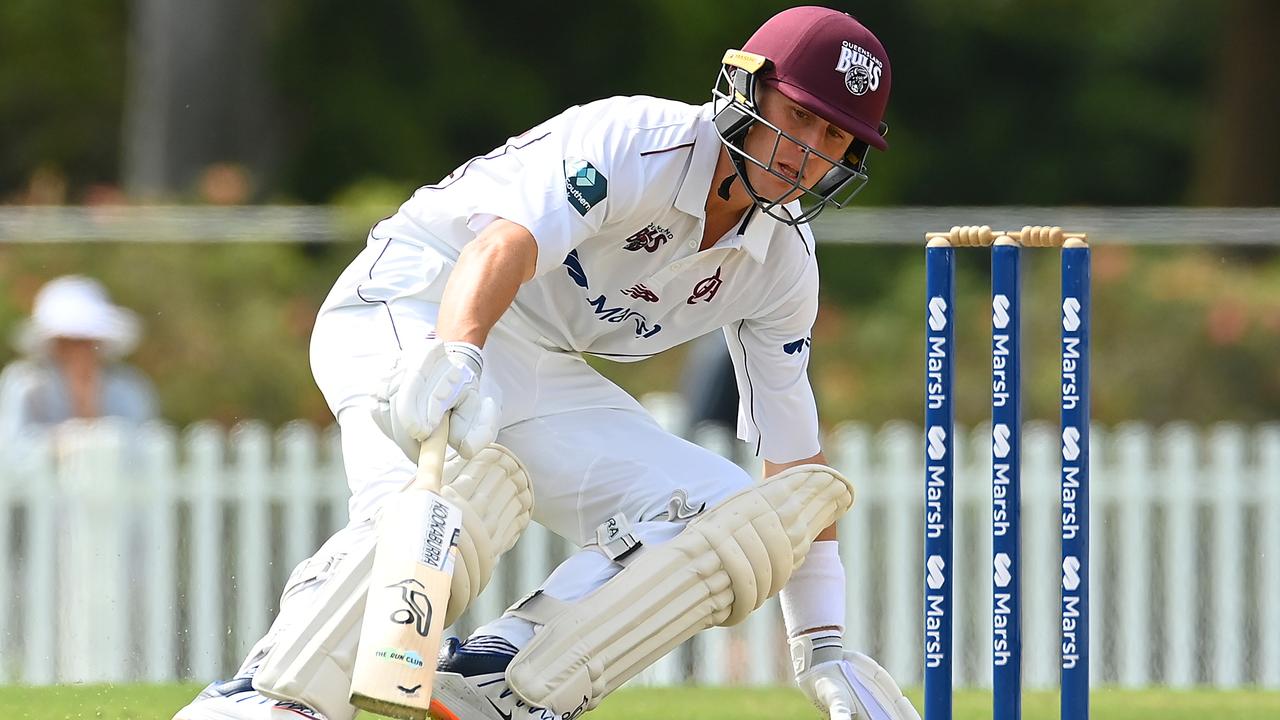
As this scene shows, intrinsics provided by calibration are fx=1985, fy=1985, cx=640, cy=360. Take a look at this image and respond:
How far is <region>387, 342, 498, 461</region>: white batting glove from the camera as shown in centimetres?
270

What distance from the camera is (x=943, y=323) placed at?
3014 millimetres

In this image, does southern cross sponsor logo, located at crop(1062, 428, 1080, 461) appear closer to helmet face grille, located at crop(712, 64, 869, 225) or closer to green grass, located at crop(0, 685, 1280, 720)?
helmet face grille, located at crop(712, 64, 869, 225)

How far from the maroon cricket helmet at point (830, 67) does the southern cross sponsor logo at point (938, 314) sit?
25cm

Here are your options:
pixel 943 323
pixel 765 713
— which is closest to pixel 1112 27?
pixel 765 713

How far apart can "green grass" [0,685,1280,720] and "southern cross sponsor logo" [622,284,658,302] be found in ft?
3.28

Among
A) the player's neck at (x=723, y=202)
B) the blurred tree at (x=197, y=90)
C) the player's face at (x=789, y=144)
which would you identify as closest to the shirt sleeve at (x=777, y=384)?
the player's neck at (x=723, y=202)

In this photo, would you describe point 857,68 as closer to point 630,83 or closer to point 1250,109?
point 1250,109

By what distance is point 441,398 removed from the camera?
8.86 ft

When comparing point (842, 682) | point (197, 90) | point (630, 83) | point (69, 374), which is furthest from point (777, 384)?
point (630, 83)

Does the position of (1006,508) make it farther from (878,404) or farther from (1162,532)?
(878,404)

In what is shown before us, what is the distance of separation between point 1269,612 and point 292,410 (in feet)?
11.9

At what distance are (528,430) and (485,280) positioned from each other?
0.58m

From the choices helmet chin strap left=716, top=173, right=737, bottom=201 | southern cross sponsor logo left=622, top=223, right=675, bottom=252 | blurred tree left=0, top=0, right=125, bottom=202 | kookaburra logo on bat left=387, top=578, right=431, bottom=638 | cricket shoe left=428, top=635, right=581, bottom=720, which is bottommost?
cricket shoe left=428, top=635, right=581, bottom=720

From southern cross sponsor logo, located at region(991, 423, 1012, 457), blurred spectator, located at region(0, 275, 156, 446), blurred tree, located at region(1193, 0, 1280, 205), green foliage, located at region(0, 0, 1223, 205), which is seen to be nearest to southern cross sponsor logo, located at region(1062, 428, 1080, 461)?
southern cross sponsor logo, located at region(991, 423, 1012, 457)
